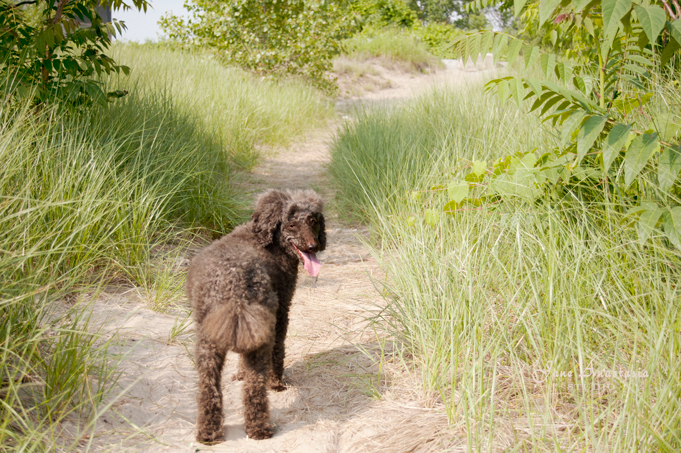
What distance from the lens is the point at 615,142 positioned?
2078 millimetres

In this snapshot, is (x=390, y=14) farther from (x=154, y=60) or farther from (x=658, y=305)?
(x=658, y=305)

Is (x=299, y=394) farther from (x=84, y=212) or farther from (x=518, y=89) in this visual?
(x=518, y=89)

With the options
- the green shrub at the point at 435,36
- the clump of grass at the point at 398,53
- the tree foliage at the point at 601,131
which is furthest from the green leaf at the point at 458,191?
the green shrub at the point at 435,36

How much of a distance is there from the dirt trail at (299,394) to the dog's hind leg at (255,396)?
6 centimetres

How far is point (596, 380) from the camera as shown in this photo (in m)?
2.27

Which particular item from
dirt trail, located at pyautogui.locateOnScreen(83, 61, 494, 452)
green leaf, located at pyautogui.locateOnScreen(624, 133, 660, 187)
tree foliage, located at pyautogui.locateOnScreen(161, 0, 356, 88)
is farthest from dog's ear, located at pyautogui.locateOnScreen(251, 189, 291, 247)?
tree foliage, located at pyautogui.locateOnScreen(161, 0, 356, 88)

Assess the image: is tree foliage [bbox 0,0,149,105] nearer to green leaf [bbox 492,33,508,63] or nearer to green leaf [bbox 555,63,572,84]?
green leaf [bbox 492,33,508,63]

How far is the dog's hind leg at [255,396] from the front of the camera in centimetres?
242

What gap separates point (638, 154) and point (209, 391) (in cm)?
228

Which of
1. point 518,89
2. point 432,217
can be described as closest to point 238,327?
point 432,217

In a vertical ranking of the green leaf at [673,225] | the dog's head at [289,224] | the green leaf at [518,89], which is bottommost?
the dog's head at [289,224]

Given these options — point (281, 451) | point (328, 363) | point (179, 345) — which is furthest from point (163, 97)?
point (281, 451)

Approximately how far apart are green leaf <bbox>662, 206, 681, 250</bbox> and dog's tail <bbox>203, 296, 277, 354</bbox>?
6.09ft

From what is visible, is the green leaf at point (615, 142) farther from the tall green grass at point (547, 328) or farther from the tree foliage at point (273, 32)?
the tree foliage at point (273, 32)
